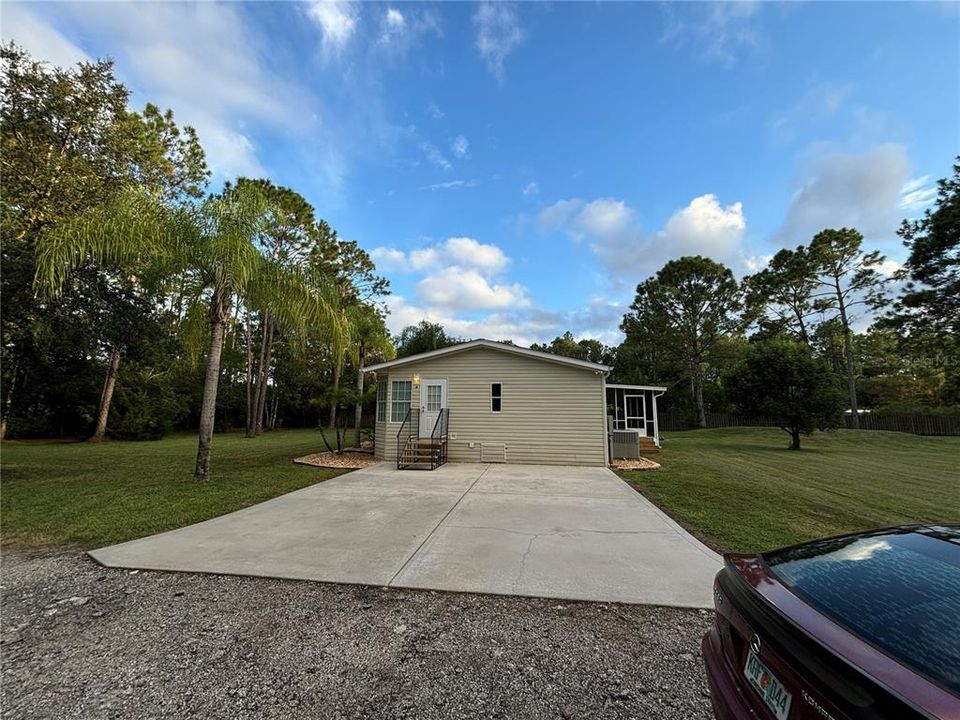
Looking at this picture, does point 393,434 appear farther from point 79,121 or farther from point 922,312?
point 922,312

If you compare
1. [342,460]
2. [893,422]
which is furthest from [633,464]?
[893,422]

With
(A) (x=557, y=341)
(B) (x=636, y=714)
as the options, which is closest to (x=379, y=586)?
(B) (x=636, y=714)

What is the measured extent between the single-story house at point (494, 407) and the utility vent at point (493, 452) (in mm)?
28

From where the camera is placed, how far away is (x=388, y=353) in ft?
58.9

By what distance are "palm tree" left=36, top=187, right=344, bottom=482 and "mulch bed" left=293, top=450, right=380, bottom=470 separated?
302cm

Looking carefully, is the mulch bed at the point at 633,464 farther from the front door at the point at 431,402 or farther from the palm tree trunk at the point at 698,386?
the palm tree trunk at the point at 698,386

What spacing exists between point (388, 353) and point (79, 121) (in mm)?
11251

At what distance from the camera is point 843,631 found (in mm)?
1308

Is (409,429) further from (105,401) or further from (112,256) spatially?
(105,401)

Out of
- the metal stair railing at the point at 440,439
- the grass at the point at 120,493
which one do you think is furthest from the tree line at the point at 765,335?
the grass at the point at 120,493

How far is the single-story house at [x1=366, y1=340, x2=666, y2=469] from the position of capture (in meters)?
11.6

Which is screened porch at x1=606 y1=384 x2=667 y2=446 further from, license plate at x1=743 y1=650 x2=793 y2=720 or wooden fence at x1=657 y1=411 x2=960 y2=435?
license plate at x1=743 y1=650 x2=793 y2=720

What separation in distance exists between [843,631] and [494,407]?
1083cm

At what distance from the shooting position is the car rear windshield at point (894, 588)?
1178 mm
